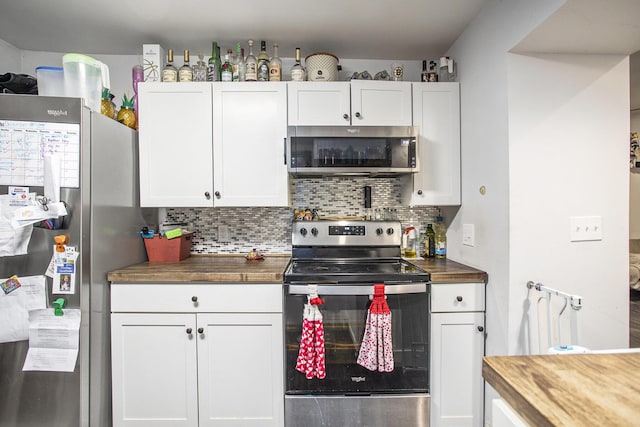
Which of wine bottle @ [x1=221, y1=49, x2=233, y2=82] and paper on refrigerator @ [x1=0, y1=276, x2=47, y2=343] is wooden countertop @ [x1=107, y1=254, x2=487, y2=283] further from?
wine bottle @ [x1=221, y1=49, x2=233, y2=82]

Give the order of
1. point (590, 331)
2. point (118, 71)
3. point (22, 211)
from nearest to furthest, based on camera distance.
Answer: point (22, 211) → point (590, 331) → point (118, 71)

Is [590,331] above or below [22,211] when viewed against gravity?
below

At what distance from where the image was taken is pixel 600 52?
1.45 metres

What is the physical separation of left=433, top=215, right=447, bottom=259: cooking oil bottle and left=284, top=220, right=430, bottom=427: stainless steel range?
0.56 metres

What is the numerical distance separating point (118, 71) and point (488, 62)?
94.3 inches

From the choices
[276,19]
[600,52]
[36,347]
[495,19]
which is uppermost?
[276,19]

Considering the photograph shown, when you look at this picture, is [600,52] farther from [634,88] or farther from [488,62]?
[634,88]

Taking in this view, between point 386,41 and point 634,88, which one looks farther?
point 634,88

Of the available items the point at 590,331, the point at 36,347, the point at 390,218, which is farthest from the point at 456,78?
the point at 36,347

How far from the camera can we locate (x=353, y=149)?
176 centimetres

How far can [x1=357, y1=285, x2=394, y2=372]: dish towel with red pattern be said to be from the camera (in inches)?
59.6

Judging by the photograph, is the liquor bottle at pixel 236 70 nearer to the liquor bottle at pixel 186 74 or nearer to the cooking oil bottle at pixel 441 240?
the liquor bottle at pixel 186 74

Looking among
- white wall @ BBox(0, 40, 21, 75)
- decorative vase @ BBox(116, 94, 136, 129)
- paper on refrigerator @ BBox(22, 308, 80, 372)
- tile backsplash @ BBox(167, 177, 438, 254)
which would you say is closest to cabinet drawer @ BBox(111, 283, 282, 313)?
paper on refrigerator @ BBox(22, 308, 80, 372)

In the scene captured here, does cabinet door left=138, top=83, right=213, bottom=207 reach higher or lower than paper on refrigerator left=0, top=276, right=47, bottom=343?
higher
